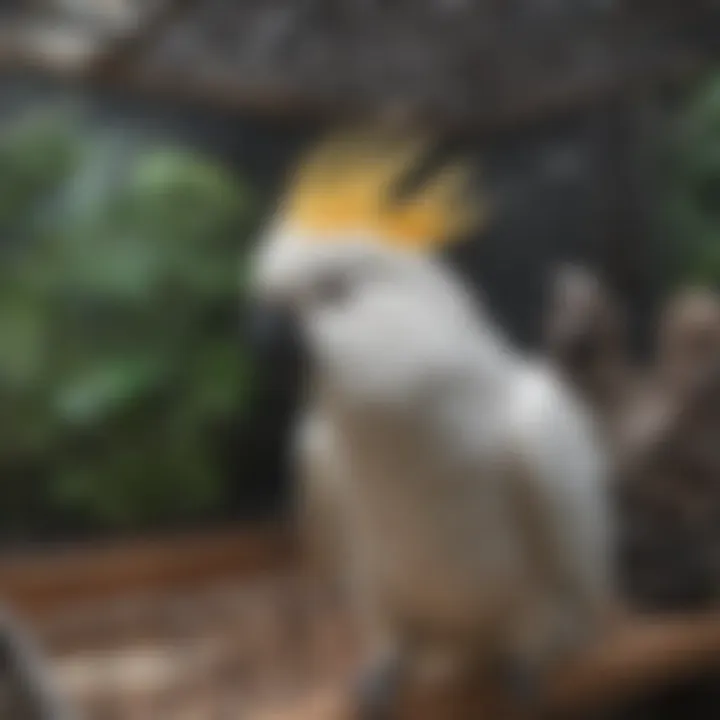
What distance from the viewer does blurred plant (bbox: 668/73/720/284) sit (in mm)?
831

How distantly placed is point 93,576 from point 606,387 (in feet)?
1.70

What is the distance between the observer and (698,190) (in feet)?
2.91

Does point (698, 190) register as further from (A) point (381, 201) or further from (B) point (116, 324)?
(B) point (116, 324)

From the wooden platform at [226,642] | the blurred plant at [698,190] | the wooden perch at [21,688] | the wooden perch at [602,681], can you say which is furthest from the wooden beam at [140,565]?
the wooden perch at [21,688]

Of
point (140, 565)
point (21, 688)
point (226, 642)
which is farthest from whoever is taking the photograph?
point (140, 565)

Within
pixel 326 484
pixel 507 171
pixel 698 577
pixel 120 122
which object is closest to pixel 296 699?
pixel 326 484

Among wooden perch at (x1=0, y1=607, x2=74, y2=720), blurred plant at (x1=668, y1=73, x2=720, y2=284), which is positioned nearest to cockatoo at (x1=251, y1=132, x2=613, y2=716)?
blurred plant at (x1=668, y1=73, x2=720, y2=284)

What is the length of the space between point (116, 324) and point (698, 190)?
0.61 m

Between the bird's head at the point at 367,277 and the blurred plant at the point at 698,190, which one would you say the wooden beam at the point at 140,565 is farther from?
the blurred plant at the point at 698,190

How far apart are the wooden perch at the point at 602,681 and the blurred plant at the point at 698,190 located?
234mm

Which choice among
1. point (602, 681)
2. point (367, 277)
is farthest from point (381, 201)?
point (602, 681)

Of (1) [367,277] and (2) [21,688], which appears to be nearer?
(2) [21,688]

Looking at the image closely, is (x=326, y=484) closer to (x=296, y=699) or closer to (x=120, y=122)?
(x=296, y=699)

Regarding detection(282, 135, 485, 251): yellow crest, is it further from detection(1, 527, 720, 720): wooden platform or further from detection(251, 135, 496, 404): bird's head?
detection(1, 527, 720, 720): wooden platform
